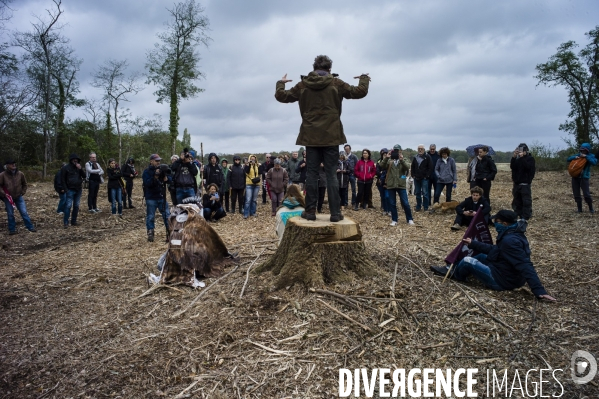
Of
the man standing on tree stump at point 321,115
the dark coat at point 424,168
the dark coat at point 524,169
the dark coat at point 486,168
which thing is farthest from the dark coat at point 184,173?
the dark coat at point 524,169

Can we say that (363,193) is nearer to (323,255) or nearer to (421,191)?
(421,191)

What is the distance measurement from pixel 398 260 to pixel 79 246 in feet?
25.2

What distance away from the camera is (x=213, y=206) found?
11.2m

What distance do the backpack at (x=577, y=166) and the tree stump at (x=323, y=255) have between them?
878 cm

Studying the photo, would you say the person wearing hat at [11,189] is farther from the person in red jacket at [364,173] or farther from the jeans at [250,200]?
the person in red jacket at [364,173]

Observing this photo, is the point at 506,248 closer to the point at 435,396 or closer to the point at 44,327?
the point at 435,396

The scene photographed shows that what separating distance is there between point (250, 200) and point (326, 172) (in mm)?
7469

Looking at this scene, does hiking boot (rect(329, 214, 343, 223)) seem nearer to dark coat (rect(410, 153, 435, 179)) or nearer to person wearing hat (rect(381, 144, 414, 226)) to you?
person wearing hat (rect(381, 144, 414, 226))

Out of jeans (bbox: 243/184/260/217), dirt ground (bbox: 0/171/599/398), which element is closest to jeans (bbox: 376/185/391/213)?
jeans (bbox: 243/184/260/217)

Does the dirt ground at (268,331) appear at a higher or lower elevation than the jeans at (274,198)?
lower

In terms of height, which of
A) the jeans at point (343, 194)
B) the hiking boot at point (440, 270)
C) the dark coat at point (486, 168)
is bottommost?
the hiking boot at point (440, 270)

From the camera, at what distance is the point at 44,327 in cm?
459

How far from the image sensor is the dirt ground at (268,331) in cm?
343

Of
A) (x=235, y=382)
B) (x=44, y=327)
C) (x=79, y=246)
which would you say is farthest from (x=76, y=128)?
(x=235, y=382)
